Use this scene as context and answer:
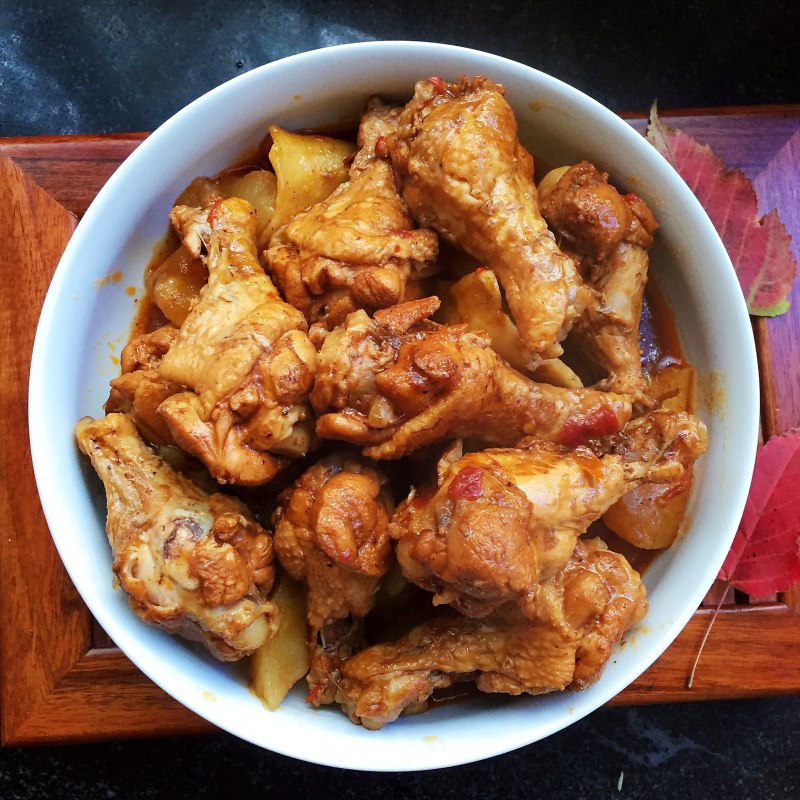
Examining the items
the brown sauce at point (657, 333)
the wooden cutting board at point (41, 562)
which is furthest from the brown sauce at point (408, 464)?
the wooden cutting board at point (41, 562)

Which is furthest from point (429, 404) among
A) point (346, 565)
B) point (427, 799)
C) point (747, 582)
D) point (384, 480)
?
point (427, 799)

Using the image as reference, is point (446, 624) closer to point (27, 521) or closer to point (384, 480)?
point (384, 480)

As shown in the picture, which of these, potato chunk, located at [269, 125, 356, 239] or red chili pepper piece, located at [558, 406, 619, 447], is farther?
potato chunk, located at [269, 125, 356, 239]

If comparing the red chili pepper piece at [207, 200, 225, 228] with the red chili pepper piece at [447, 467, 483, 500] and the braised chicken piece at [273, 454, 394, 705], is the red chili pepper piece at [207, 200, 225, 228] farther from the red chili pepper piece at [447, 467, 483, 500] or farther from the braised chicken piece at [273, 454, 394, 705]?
the red chili pepper piece at [447, 467, 483, 500]

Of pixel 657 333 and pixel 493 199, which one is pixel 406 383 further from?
pixel 657 333

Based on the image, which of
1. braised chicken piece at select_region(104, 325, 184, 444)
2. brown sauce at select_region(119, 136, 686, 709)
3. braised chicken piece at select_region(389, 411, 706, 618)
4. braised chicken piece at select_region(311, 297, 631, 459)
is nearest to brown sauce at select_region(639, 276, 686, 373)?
brown sauce at select_region(119, 136, 686, 709)

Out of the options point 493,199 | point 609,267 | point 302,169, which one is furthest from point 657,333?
point 302,169
